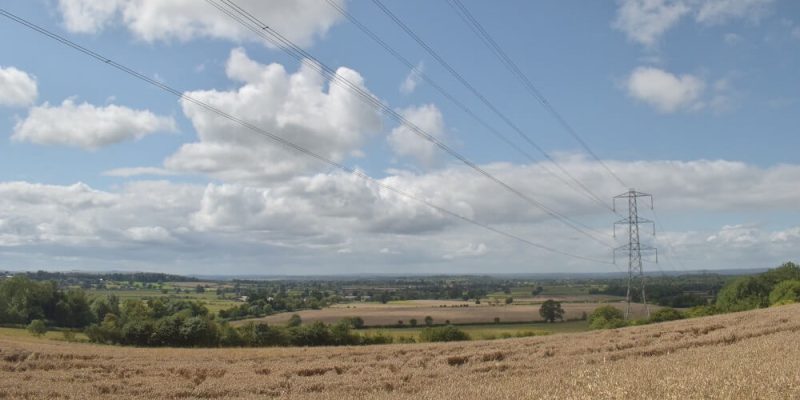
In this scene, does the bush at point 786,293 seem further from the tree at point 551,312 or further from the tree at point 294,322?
the tree at point 294,322

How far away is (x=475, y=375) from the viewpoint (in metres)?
17.8

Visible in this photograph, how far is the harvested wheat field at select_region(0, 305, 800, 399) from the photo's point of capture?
10.8 meters

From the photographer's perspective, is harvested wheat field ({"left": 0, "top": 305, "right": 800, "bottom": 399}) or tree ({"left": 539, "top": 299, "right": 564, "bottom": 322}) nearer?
harvested wheat field ({"left": 0, "top": 305, "right": 800, "bottom": 399})

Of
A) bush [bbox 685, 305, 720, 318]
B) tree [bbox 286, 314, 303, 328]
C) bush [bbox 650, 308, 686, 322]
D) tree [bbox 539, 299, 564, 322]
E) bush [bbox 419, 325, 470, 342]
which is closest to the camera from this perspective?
bush [bbox 419, 325, 470, 342]

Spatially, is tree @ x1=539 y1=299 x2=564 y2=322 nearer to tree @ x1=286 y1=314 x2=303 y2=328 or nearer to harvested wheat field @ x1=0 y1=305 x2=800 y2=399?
tree @ x1=286 y1=314 x2=303 y2=328

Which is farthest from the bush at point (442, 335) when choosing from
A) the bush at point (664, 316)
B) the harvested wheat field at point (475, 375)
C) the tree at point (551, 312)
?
the tree at point (551, 312)

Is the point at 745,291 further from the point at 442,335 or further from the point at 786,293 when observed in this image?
the point at 442,335

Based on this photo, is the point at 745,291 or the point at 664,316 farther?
the point at 745,291

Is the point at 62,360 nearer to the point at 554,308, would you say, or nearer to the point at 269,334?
the point at 269,334

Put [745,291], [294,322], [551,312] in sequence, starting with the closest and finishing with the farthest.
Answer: [294,322], [745,291], [551,312]

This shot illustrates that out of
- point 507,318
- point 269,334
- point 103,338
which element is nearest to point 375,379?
point 269,334

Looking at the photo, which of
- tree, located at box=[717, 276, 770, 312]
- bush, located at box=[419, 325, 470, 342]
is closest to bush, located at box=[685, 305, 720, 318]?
tree, located at box=[717, 276, 770, 312]

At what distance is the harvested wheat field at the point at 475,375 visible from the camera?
35.4ft

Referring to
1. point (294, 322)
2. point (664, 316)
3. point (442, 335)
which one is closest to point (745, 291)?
point (664, 316)
